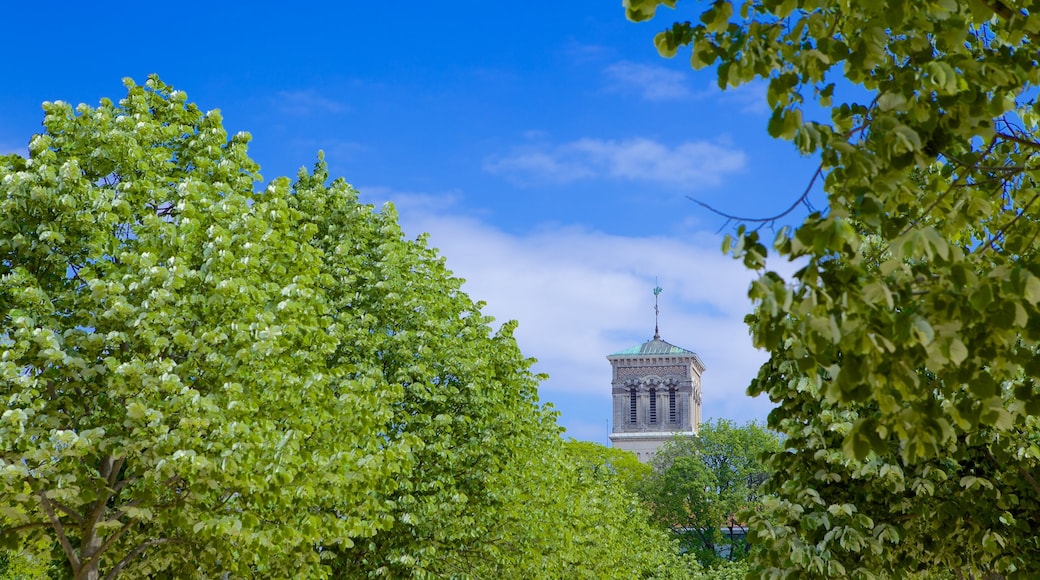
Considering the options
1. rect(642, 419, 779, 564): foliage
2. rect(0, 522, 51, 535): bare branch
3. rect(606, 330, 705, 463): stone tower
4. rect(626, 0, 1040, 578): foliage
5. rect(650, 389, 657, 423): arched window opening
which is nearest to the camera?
rect(626, 0, 1040, 578): foliage

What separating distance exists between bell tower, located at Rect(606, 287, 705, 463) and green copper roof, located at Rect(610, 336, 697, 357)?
0.14m

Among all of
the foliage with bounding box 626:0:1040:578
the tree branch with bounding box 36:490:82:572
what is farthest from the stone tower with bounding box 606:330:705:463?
the foliage with bounding box 626:0:1040:578

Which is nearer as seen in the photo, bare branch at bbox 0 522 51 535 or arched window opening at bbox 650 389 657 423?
bare branch at bbox 0 522 51 535

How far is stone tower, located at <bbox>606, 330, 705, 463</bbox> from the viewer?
15175cm

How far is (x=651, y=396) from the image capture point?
506ft

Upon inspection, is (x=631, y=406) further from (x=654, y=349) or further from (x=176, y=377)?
(x=176, y=377)

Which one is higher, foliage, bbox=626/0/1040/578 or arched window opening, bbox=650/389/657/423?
arched window opening, bbox=650/389/657/423

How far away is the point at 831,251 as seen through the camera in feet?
19.5

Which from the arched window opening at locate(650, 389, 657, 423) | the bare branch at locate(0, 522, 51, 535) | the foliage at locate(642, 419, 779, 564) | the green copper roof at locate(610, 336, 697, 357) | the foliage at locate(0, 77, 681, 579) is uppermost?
the green copper roof at locate(610, 336, 697, 357)

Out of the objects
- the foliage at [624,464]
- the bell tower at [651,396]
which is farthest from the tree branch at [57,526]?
the bell tower at [651,396]

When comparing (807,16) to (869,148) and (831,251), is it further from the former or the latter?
(831,251)

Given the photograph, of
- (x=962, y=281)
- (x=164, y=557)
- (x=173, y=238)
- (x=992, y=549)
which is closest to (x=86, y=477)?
(x=173, y=238)

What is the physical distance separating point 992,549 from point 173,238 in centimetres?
1220

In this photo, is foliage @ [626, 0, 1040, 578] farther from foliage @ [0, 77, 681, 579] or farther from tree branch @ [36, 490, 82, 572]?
tree branch @ [36, 490, 82, 572]
